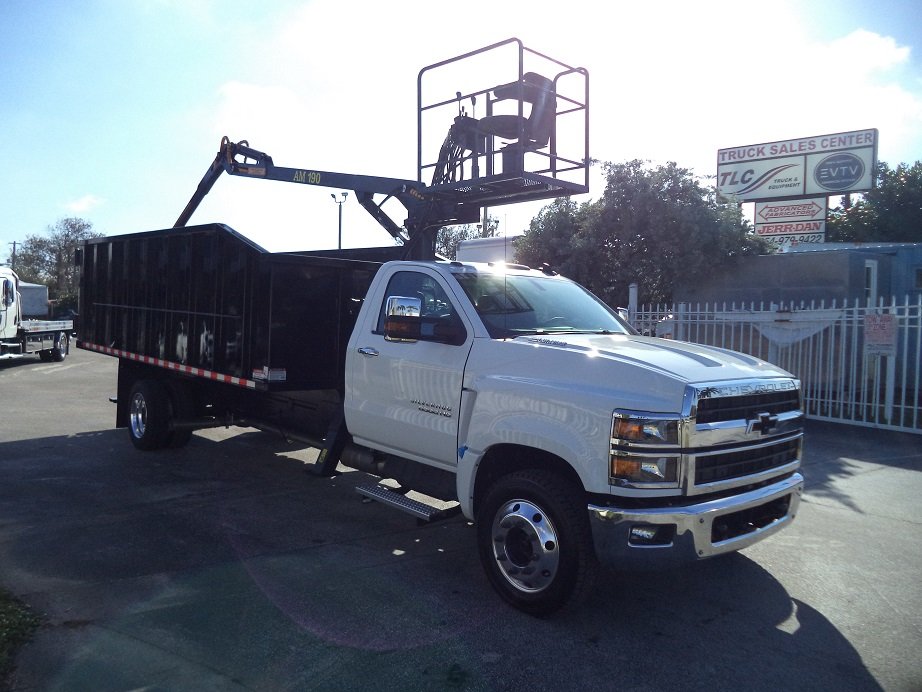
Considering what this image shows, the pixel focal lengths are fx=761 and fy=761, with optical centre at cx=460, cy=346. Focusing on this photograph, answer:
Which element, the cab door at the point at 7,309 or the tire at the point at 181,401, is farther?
the cab door at the point at 7,309

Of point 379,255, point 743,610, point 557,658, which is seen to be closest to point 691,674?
point 557,658

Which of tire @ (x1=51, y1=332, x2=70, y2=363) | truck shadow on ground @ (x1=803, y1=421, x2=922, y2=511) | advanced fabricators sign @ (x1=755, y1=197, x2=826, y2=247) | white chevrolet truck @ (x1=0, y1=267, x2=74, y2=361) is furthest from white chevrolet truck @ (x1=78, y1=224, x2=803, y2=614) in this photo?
advanced fabricators sign @ (x1=755, y1=197, x2=826, y2=247)

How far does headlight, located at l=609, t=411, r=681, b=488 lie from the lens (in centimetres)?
412

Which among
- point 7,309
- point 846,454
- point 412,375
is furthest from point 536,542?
point 7,309

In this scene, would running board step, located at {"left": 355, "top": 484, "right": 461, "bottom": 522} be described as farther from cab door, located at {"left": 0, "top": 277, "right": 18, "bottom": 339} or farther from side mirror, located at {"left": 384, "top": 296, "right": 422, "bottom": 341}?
cab door, located at {"left": 0, "top": 277, "right": 18, "bottom": 339}

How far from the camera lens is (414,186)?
30.1ft

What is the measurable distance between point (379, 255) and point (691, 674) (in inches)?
→ 241

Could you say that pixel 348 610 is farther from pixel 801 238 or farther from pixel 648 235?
pixel 801 238

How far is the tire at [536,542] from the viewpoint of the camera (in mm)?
4312

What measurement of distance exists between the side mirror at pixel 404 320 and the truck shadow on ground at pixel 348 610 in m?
1.69

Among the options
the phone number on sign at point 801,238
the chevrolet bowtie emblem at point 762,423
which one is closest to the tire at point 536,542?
the chevrolet bowtie emblem at point 762,423

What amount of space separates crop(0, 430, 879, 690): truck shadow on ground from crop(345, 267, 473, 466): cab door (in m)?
0.91

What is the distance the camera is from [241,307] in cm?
736

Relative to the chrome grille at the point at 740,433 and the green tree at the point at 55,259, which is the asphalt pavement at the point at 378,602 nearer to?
the chrome grille at the point at 740,433
